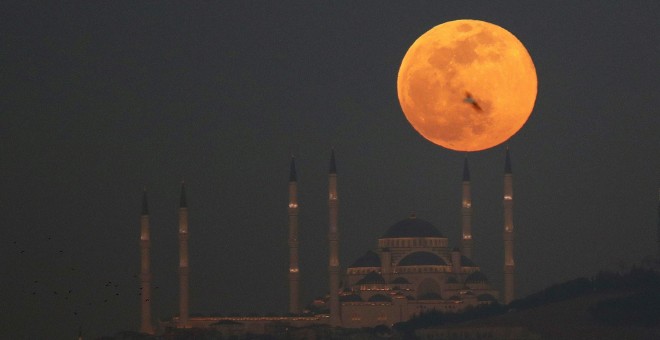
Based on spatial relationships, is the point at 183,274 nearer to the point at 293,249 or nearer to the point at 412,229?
the point at 293,249

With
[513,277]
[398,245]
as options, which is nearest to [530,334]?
[513,277]

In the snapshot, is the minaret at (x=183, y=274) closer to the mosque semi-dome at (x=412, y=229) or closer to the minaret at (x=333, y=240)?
the minaret at (x=333, y=240)

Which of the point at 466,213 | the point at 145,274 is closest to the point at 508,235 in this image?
the point at 466,213

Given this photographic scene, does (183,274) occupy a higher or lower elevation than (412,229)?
lower

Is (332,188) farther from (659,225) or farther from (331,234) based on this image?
(659,225)

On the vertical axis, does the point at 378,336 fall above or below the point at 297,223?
below

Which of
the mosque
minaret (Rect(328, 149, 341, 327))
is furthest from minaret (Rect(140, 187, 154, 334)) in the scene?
minaret (Rect(328, 149, 341, 327))

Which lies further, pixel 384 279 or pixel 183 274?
pixel 384 279
